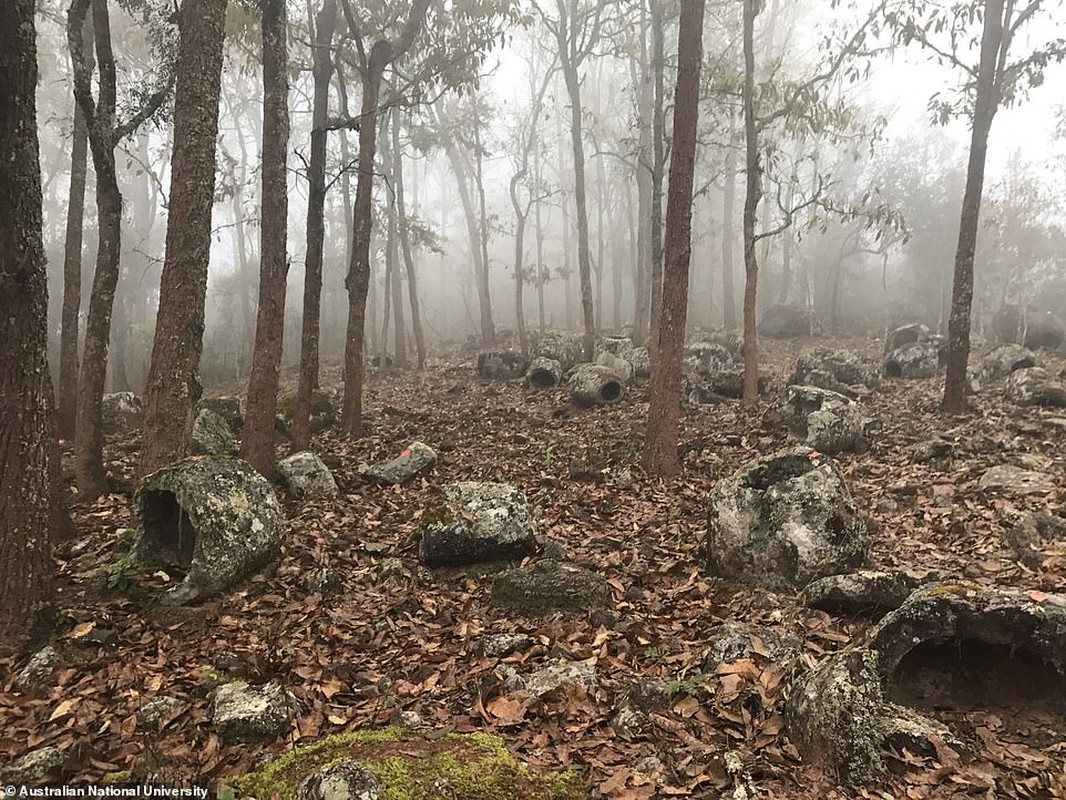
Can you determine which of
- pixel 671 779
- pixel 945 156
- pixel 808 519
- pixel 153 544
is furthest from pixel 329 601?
pixel 945 156

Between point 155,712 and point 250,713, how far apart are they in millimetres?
590

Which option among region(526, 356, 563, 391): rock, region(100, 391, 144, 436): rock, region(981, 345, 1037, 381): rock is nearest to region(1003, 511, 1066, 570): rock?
region(981, 345, 1037, 381): rock

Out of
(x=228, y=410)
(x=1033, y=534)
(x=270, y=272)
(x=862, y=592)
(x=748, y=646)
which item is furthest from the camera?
(x=228, y=410)

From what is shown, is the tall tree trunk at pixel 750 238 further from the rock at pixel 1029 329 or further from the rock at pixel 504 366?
the rock at pixel 1029 329

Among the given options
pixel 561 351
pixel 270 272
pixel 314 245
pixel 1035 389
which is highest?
pixel 314 245

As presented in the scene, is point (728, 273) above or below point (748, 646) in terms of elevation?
above

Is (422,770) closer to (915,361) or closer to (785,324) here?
(915,361)

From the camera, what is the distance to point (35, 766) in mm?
3189

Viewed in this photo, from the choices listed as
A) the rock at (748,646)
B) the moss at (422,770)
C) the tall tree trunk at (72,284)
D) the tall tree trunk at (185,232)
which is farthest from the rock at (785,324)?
the moss at (422,770)

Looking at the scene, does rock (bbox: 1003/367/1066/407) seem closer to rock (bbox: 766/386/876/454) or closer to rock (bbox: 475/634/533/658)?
rock (bbox: 766/386/876/454)

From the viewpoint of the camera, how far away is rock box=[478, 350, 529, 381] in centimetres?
1739

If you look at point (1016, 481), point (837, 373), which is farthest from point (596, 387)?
point (1016, 481)

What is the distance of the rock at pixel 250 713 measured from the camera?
363 cm

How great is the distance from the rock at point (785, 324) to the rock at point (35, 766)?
25.8m
